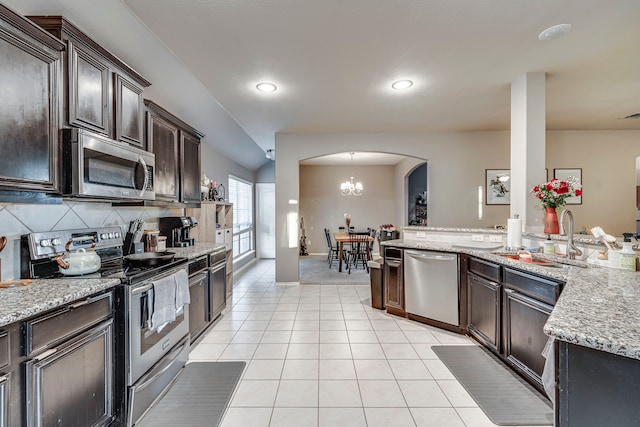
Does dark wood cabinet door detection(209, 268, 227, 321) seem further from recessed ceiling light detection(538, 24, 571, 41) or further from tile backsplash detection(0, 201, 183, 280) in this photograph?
recessed ceiling light detection(538, 24, 571, 41)

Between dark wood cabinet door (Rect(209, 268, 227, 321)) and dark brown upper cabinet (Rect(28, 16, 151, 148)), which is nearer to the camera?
dark brown upper cabinet (Rect(28, 16, 151, 148))

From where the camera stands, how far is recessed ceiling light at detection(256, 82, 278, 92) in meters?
3.04

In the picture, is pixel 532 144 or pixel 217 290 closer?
pixel 532 144

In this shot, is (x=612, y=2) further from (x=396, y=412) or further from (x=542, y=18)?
(x=396, y=412)

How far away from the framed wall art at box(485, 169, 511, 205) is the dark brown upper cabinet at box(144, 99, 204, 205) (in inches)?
179

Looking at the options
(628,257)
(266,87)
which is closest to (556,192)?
(628,257)

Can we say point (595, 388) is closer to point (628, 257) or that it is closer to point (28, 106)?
point (628, 257)

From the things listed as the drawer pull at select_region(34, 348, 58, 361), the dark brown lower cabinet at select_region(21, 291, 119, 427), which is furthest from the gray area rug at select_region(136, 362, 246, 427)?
the drawer pull at select_region(34, 348, 58, 361)

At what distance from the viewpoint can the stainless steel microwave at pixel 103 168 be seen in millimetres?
1640

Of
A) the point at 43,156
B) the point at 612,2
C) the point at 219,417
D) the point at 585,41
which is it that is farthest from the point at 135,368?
the point at 585,41

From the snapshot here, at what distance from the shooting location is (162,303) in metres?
1.95

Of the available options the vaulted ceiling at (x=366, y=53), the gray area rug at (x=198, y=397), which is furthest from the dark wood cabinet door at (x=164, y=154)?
the gray area rug at (x=198, y=397)

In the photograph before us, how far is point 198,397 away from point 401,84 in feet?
11.0

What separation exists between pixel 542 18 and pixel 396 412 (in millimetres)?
2850
